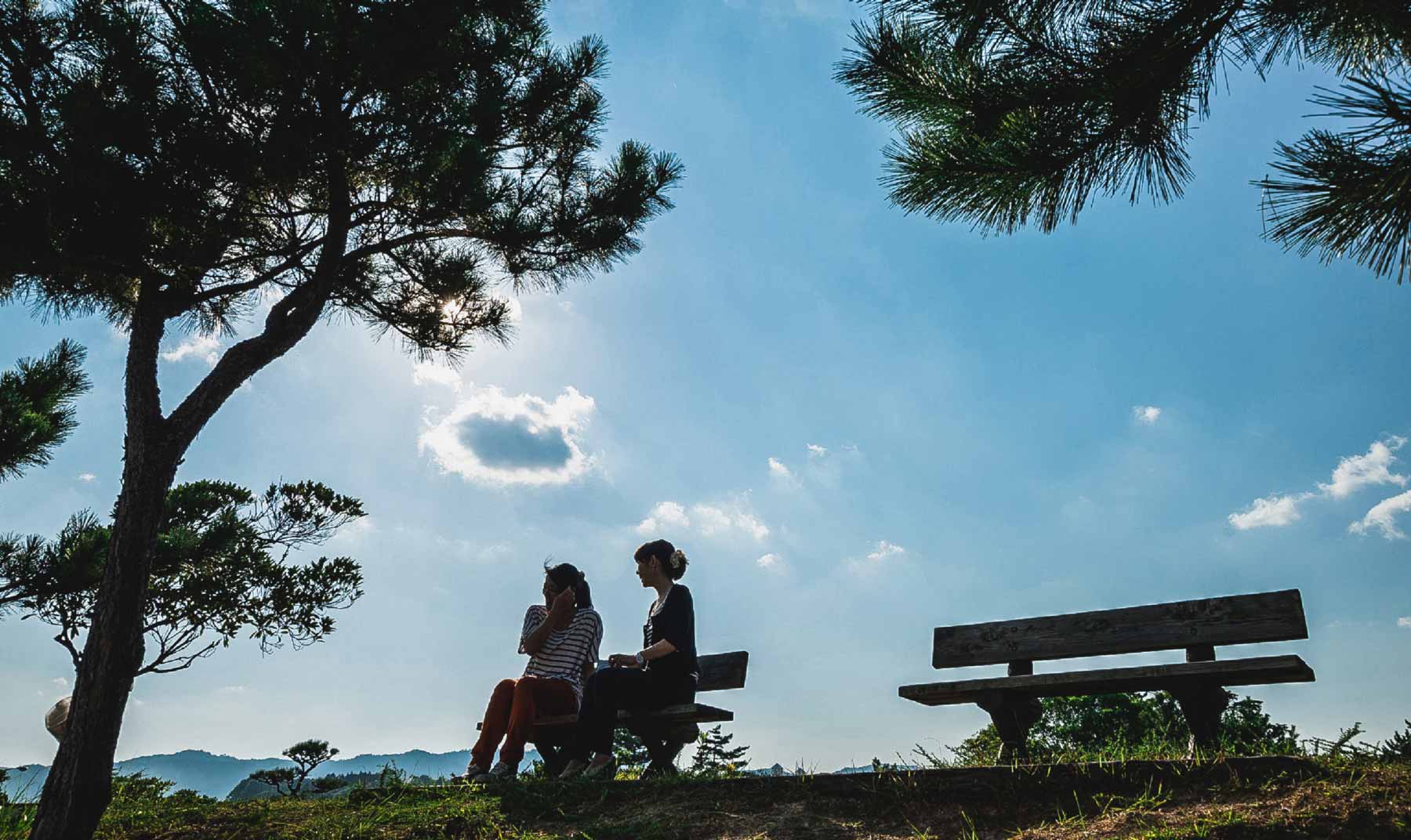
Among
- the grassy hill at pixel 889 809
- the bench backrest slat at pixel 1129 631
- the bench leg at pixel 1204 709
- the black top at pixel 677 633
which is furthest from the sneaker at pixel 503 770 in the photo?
the bench leg at pixel 1204 709

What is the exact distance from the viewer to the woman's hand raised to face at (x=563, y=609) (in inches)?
222

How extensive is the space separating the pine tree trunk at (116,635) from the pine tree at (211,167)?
1cm

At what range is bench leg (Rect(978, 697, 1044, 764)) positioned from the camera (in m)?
4.73

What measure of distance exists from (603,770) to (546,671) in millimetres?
775

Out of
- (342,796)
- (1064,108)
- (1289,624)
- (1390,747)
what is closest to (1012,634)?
(1289,624)

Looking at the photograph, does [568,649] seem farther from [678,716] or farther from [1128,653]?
[1128,653]

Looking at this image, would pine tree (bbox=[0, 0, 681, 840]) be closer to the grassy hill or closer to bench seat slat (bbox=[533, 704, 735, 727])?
the grassy hill

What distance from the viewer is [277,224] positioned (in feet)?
22.7

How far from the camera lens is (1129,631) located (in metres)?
4.75

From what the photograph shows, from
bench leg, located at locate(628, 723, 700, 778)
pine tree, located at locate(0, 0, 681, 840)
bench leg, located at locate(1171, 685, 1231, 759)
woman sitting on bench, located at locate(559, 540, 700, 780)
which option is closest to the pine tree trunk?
pine tree, located at locate(0, 0, 681, 840)

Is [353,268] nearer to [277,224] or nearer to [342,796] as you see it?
[277,224]

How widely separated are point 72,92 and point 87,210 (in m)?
0.74

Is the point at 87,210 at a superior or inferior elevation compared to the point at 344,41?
inferior

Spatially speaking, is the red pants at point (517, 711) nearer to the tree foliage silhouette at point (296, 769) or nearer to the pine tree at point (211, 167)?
the pine tree at point (211, 167)
